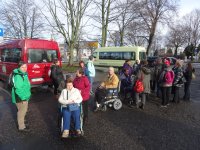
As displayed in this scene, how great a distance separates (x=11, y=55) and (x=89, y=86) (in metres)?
7.04

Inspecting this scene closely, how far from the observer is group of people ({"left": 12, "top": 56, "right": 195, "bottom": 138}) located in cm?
479

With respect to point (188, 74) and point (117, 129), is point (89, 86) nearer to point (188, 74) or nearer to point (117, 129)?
point (117, 129)

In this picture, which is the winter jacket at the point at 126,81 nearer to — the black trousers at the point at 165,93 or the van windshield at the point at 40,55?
the black trousers at the point at 165,93

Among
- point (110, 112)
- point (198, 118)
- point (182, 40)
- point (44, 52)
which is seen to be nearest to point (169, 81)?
point (198, 118)

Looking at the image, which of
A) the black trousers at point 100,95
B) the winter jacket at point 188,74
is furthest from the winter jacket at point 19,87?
the winter jacket at point 188,74

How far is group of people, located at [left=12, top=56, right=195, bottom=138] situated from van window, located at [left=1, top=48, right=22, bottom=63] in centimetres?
216

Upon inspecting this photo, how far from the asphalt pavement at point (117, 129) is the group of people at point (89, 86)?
35 cm

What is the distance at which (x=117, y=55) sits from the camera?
22.7 metres

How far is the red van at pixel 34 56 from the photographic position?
9750 millimetres

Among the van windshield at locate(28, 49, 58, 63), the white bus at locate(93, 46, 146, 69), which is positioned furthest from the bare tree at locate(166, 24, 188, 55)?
the van windshield at locate(28, 49, 58, 63)

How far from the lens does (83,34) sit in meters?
28.0

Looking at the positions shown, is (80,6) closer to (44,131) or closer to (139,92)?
(139,92)

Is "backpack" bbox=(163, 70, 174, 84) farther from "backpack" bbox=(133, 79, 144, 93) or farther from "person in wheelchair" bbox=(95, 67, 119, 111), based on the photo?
"person in wheelchair" bbox=(95, 67, 119, 111)

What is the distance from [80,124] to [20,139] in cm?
138
